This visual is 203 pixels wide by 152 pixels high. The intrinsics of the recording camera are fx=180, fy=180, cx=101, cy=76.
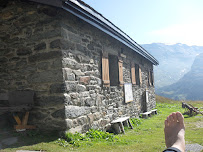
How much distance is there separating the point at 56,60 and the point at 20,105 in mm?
1283

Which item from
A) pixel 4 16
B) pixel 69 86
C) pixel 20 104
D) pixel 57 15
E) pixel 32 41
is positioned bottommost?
pixel 20 104

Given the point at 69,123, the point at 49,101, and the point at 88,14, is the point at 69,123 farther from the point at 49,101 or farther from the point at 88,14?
the point at 88,14

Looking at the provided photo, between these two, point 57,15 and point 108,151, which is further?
point 57,15

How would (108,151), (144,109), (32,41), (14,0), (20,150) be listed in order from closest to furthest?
(20,150) → (108,151) → (32,41) → (14,0) → (144,109)

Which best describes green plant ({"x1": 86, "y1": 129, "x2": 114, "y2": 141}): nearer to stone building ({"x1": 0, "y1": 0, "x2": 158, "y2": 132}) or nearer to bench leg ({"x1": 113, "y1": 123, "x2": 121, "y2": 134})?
stone building ({"x1": 0, "y1": 0, "x2": 158, "y2": 132})

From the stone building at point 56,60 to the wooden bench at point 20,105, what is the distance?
5.2 inches

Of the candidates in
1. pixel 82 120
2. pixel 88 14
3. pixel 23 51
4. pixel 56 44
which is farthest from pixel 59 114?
pixel 88 14

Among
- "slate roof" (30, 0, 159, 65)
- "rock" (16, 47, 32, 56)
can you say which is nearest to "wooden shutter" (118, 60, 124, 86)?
"slate roof" (30, 0, 159, 65)

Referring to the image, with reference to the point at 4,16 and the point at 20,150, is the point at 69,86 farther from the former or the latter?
the point at 4,16

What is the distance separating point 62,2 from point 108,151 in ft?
9.83

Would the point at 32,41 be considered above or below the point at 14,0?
below

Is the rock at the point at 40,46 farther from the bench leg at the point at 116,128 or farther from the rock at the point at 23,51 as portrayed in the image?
the bench leg at the point at 116,128

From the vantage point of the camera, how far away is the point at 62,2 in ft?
11.7

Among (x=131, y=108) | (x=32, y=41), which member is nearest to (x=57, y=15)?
(x=32, y=41)
